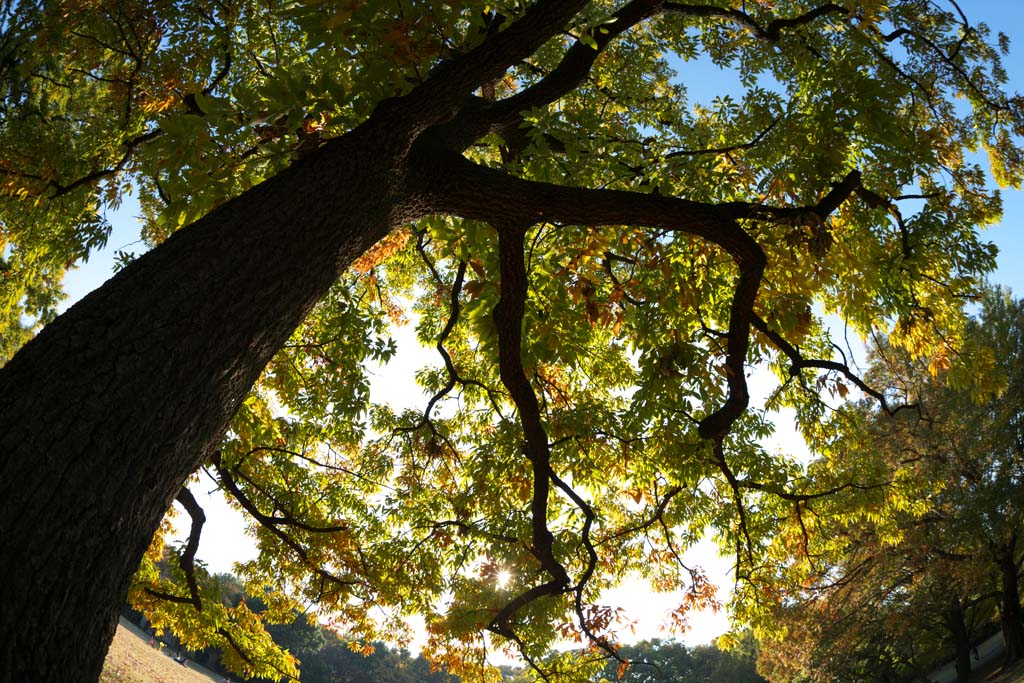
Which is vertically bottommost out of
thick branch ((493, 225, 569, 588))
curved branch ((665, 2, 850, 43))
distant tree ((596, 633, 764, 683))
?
distant tree ((596, 633, 764, 683))

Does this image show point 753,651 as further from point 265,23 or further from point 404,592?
point 265,23

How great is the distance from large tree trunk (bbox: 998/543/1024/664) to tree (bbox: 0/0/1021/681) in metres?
13.7

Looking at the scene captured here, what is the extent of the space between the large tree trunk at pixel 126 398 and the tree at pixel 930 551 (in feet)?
42.9

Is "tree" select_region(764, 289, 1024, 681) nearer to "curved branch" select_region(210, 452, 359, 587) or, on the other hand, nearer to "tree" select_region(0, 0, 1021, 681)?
"tree" select_region(0, 0, 1021, 681)

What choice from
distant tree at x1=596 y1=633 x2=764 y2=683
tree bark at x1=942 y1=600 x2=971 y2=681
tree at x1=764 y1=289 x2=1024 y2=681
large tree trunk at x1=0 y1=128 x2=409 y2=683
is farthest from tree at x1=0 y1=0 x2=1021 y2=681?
distant tree at x1=596 y1=633 x2=764 y2=683

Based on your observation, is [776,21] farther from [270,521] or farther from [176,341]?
[270,521]

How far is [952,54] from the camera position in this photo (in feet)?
19.2

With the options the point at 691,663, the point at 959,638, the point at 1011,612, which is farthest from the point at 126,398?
the point at 691,663

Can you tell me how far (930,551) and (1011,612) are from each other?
338 centimetres

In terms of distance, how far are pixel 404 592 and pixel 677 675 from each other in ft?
123

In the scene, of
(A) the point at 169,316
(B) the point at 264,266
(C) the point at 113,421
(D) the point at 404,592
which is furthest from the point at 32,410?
(D) the point at 404,592

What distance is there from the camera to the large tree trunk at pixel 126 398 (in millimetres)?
1366

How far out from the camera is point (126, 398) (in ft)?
5.26

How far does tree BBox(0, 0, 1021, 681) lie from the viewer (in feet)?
5.56
